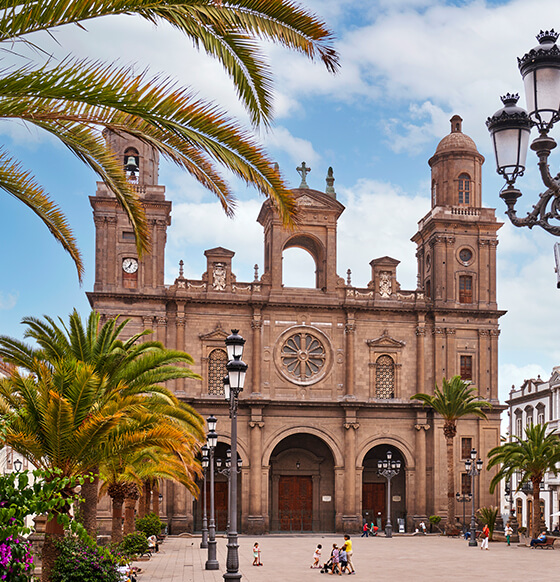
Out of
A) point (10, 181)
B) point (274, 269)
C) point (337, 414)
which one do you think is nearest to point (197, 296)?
point (274, 269)

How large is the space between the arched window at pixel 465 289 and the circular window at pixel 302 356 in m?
9.50

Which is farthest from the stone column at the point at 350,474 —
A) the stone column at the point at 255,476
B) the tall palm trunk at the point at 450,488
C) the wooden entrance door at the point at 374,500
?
the tall palm trunk at the point at 450,488

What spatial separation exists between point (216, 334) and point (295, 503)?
1183 centimetres

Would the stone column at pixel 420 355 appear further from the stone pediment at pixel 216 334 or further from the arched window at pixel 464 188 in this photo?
the stone pediment at pixel 216 334

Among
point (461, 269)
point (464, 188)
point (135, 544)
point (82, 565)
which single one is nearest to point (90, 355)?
point (82, 565)

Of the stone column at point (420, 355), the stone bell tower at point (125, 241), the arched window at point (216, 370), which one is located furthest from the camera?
the stone column at point (420, 355)

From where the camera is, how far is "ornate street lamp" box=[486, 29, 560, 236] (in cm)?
846

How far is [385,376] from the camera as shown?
5422 centimetres

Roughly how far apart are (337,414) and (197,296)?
37.4 feet

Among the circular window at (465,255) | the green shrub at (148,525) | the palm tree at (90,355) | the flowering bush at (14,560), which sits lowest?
the green shrub at (148,525)

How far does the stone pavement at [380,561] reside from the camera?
28047 mm

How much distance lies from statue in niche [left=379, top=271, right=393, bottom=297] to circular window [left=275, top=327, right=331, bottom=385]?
195 inches

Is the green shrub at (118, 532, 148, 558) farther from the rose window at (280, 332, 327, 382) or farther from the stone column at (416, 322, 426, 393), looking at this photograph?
the stone column at (416, 322, 426, 393)

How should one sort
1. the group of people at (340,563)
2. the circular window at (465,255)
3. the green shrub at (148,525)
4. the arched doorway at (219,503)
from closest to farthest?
the group of people at (340,563), the green shrub at (148,525), the arched doorway at (219,503), the circular window at (465,255)
